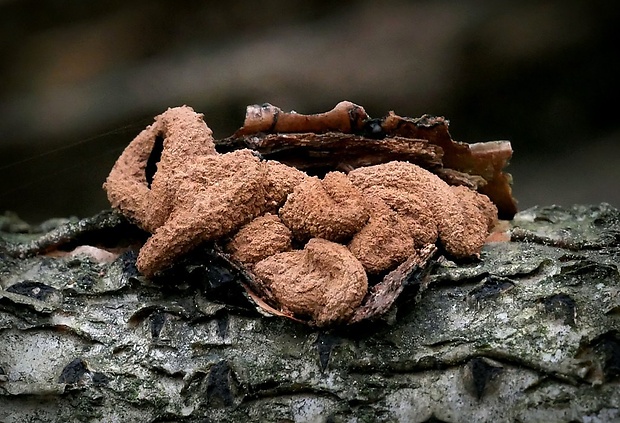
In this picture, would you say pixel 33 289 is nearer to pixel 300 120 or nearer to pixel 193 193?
pixel 193 193

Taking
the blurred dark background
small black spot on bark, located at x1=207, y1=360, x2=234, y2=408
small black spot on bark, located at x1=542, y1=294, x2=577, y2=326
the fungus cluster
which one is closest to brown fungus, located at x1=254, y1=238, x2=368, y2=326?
the fungus cluster

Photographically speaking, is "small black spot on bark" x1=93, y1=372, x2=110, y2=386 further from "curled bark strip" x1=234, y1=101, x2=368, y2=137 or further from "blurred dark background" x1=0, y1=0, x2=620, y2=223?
Result: "blurred dark background" x1=0, y1=0, x2=620, y2=223

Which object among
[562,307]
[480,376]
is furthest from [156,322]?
[562,307]

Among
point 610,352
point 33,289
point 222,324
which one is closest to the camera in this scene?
point 610,352

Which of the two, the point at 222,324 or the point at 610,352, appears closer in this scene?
the point at 610,352

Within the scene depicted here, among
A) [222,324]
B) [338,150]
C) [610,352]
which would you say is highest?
[338,150]

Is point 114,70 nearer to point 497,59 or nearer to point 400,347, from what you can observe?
point 497,59
